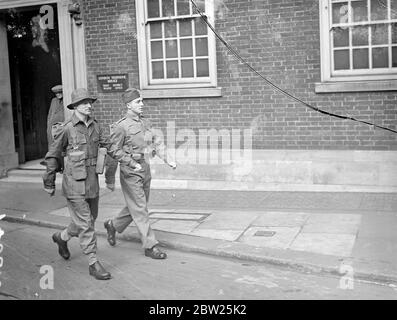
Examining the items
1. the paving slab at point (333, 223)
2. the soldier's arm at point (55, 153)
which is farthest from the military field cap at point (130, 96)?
the paving slab at point (333, 223)

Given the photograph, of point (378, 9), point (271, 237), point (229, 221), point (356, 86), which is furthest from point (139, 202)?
point (378, 9)

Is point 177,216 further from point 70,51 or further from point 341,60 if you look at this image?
point 70,51

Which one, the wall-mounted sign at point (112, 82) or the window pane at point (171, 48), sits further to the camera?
the wall-mounted sign at point (112, 82)

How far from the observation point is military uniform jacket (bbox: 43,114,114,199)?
637 cm

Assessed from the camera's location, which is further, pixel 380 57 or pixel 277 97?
pixel 277 97

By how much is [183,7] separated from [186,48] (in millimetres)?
744

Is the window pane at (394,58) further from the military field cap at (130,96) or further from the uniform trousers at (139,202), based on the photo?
the uniform trousers at (139,202)

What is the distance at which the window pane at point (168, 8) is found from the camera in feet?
37.2

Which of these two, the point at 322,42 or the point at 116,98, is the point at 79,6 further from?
the point at 322,42

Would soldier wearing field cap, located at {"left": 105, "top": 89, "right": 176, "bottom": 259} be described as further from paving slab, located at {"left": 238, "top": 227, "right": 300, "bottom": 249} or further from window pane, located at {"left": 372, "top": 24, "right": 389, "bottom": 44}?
window pane, located at {"left": 372, "top": 24, "right": 389, "bottom": 44}

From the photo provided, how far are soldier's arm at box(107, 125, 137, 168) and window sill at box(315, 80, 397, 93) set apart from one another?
452 cm

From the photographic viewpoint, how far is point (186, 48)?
446 inches

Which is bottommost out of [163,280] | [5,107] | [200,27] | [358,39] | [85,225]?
[163,280]
